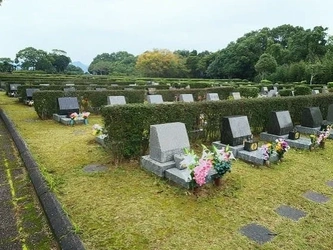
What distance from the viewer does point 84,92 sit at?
13.0 metres

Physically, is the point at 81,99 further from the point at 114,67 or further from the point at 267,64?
the point at 114,67

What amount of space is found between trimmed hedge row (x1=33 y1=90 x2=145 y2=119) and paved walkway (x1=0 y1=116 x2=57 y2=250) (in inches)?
240

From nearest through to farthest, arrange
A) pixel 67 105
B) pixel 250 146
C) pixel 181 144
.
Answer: pixel 181 144 < pixel 250 146 < pixel 67 105

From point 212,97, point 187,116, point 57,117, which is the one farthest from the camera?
point 212,97

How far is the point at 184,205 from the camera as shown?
4254 millimetres

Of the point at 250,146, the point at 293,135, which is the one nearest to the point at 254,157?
the point at 250,146

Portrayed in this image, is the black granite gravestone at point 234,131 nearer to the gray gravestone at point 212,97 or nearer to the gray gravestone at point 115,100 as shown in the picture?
the gray gravestone at point 115,100

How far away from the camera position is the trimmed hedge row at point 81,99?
37.7ft

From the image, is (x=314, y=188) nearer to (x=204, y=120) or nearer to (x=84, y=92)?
(x=204, y=120)

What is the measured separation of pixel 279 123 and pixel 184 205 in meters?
5.40

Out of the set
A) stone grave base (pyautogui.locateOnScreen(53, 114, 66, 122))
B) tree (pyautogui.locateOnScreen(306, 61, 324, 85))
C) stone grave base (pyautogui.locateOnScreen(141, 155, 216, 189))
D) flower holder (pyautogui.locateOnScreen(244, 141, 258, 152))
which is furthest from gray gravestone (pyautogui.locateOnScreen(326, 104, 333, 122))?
tree (pyautogui.locateOnScreen(306, 61, 324, 85))

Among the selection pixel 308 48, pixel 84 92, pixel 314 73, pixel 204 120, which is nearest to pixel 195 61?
pixel 308 48

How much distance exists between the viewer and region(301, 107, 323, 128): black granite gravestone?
9555mm

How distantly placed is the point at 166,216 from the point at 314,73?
34.5 metres
